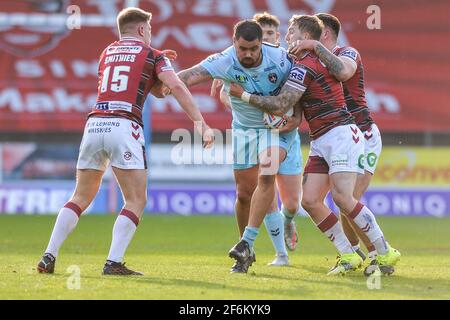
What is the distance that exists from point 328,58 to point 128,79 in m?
1.79

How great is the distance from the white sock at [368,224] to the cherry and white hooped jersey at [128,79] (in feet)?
6.96

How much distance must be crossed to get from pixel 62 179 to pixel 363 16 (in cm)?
784

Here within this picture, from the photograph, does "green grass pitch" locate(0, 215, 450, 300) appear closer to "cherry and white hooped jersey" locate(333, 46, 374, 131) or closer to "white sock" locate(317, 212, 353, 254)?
"white sock" locate(317, 212, 353, 254)

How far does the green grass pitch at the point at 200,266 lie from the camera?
7.11m

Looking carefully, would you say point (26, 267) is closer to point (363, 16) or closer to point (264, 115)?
point (264, 115)

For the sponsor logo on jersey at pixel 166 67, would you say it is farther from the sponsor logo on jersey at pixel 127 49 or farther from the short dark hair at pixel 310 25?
the short dark hair at pixel 310 25

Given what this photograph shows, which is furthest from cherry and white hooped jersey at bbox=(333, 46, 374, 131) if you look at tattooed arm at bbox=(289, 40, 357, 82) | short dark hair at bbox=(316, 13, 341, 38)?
tattooed arm at bbox=(289, 40, 357, 82)

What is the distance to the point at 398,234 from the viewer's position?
15336mm

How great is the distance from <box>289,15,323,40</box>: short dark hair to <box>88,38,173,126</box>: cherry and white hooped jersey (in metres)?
1.31

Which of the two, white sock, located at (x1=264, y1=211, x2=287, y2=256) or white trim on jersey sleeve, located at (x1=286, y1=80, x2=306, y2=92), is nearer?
white trim on jersey sleeve, located at (x1=286, y1=80, x2=306, y2=92)

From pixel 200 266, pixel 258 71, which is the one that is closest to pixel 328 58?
pixel 258 71

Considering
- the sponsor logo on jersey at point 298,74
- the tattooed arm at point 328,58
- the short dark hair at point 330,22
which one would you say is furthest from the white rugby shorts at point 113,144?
the short dark hair at point 330,22

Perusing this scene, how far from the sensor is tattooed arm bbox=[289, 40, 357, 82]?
8.51 meters
